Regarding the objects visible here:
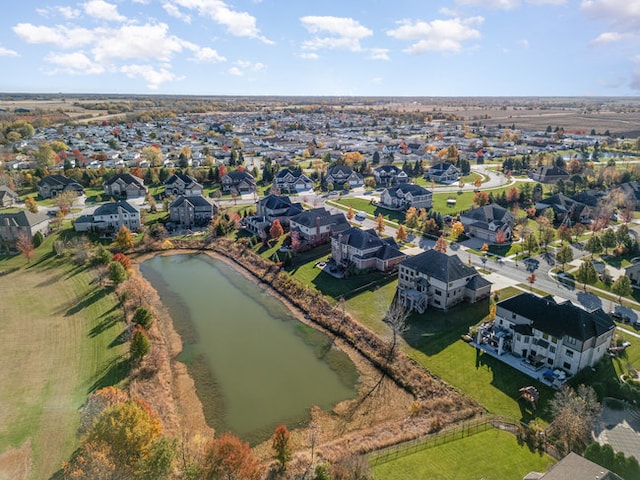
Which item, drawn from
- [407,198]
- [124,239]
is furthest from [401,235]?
[124,239]

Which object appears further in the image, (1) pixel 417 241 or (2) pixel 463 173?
(2) pixel 463 173

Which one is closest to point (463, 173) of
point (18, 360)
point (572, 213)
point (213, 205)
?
point (572, 213)

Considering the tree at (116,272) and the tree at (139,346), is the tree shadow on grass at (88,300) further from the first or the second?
the tree at (139,346)

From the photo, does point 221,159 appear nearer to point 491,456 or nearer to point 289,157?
point 289,157

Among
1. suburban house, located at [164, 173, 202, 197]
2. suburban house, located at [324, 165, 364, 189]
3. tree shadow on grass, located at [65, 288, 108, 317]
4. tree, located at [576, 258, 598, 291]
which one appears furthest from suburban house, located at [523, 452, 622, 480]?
suburban house, located at [324, 165, 364, 189]

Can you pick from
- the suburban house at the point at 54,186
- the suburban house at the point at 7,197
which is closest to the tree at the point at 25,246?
the suburban house at the point at 7,197

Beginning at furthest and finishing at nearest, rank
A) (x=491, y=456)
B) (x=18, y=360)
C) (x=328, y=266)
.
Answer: (x=328, y=266) → (x=18, y=360) → (x=491, y=456)
